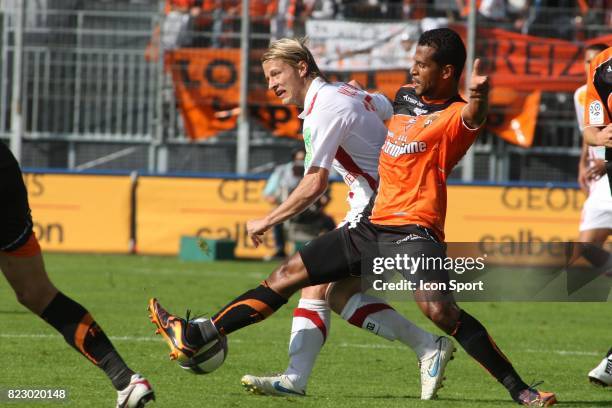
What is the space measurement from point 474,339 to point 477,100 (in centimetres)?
134

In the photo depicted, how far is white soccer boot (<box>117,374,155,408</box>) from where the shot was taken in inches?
230

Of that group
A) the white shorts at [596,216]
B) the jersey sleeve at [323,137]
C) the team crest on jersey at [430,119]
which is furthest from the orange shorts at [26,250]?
the white shorts at [596,216]

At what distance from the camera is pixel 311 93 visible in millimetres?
7070

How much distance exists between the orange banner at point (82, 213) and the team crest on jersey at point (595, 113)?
12.4m

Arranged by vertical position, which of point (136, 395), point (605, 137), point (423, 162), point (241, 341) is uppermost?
point (605, 137)

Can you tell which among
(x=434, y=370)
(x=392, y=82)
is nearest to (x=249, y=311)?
(x=434, y=370)

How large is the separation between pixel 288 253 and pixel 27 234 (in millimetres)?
13270

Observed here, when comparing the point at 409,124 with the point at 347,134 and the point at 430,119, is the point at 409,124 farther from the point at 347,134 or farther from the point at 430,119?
the point at 347,134

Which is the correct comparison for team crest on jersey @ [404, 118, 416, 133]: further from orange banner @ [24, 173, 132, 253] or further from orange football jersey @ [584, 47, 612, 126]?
orange banner @ [24, 173, 132, 253]

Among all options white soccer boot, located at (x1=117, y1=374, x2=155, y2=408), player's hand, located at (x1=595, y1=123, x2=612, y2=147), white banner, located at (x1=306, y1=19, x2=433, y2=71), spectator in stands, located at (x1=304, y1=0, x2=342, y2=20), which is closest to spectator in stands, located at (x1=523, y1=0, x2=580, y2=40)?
white banner, located at (x1=306, y1=19, x2=433, y2=71)

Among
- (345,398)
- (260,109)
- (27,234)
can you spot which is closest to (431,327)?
(345,398)

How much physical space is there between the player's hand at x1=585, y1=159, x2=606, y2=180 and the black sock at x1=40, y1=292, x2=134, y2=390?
6.03 meters

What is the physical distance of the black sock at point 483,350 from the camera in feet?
21.8

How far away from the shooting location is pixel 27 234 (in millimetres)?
5961
